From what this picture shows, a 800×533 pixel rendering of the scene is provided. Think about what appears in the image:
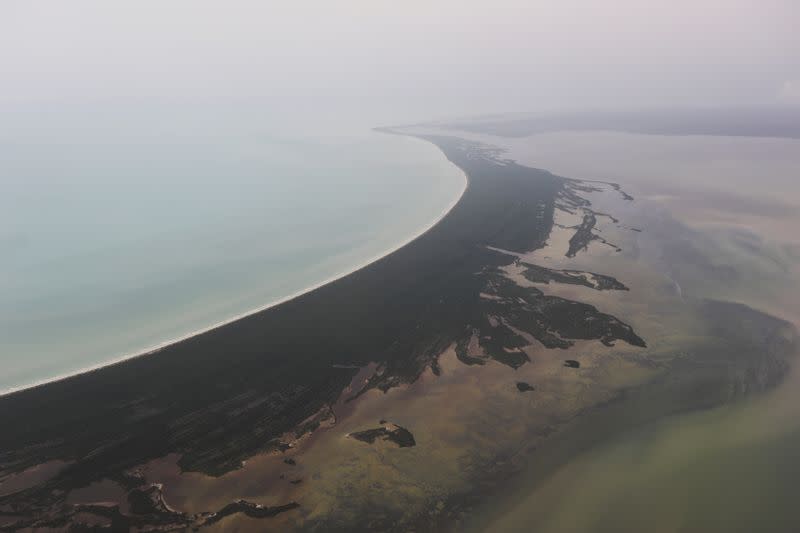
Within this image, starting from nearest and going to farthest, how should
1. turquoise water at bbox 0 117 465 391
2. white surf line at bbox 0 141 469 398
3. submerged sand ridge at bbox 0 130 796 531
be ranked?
submerged sand ridge at bbox 0 130 796 531 < white surf line at bbox 0 141 469 398 < turquoise water at bbox 0 117 465 391

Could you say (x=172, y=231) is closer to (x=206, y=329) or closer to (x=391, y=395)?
(x=206, y=329)

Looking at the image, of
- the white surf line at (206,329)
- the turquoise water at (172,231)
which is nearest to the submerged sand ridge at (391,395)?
the white surf line at (206,329)

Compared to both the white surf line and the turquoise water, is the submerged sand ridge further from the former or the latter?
the turquoise water

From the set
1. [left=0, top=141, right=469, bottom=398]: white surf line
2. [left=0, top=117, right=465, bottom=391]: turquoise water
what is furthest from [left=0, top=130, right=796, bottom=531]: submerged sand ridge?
[left=0, top=117, right=465, bottom=391]: turquoise water

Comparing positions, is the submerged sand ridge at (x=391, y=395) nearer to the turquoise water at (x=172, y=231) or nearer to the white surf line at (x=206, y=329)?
the white surf line at (x=206, y=329)

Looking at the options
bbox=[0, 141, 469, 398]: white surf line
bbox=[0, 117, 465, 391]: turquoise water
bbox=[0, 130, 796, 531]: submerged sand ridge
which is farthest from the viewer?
bbox=[0, 117, 465, 391]: turquoise water

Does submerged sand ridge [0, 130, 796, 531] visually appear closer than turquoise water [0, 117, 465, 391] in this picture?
Yes

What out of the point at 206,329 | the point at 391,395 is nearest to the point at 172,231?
the point at 206,329
